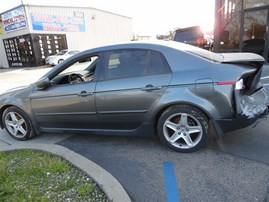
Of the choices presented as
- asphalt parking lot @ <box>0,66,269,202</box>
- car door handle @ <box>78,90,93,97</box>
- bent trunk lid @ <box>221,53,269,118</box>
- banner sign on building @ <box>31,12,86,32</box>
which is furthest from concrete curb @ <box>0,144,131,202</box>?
banner sign on building @ <box>31,12,86,32</box>

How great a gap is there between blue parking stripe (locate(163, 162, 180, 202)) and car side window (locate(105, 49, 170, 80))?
4.07 ft

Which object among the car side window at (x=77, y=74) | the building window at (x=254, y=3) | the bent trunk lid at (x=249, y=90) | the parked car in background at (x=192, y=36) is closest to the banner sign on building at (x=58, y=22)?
the parked car in background at (x=192, y=36)

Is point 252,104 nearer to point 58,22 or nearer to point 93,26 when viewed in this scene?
point 58,22

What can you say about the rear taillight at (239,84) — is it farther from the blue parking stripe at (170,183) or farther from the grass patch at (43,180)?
the grass patch at (43,180)

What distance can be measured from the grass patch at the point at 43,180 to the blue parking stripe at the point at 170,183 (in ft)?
2.19

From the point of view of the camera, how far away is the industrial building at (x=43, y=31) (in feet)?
66.2

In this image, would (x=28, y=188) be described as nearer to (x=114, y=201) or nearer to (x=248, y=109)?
(x=114, y=201)

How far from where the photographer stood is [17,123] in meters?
4.09

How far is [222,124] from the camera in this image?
2961mm

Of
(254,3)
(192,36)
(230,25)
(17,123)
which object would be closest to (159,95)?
(17,123)

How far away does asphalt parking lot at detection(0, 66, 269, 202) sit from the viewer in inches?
96.3

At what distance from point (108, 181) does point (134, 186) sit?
0.30 meters

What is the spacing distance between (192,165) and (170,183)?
1.54 ft

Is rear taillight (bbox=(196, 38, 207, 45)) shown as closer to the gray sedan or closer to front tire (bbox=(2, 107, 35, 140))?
the gray sedan
